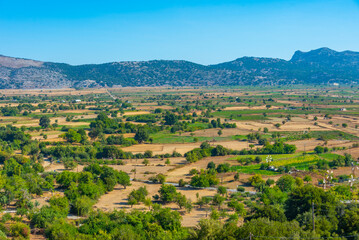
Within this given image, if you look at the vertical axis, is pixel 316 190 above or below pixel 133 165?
above

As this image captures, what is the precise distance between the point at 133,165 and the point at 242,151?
17098 millimetres

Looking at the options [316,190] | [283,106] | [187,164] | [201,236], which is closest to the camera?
[201,236]

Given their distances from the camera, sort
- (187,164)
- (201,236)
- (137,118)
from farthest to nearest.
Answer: (137,118)
(187,164)
(201,236)

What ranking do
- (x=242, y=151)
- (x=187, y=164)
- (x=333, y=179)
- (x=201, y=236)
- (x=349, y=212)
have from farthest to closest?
(x=242, y=151) < (x=187, y=164) < (x=333, y=179) < (x=349, y=212) < (x=201, y=236)

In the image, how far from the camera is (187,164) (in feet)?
165

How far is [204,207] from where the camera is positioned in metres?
33.2

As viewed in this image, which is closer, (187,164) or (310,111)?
(187,164)

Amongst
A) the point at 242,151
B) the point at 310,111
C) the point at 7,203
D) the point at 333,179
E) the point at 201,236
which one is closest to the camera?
the point at 201,236

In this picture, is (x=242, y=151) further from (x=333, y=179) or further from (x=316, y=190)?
(x=316, y=190)

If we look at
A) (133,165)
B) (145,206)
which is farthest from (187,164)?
(145,206)

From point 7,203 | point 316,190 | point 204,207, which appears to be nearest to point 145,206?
point 204,207

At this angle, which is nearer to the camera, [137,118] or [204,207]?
[204,207]

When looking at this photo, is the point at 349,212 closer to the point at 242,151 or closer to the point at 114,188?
the point at 114,188

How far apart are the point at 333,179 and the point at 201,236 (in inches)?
984
